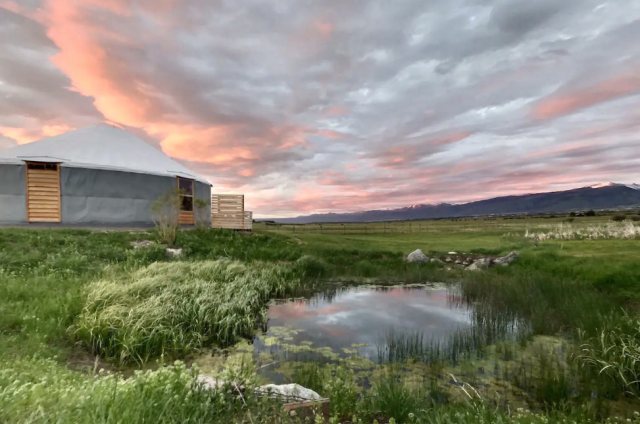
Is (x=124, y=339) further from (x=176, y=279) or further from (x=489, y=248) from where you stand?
(x=489, y=248)

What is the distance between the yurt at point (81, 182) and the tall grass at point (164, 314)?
10447 mm

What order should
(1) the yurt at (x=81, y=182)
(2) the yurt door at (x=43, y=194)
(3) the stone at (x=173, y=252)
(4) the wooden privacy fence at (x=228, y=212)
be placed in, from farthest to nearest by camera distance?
1. (4) the wooden privacy fence at (x=228, y=212)
2. (2) the yurt door at (x=43, y=194)
3. (1) the yurt at (x=81, y=182)
4. (3) the stone at (x=173, y=252)

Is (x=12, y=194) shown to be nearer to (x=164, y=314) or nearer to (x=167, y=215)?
(x=167, y=215)

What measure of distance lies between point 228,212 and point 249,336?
1677cm

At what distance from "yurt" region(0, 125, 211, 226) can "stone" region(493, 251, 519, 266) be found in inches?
599

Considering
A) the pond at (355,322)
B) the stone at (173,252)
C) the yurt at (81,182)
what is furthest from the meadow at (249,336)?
the yurt at (81,182)

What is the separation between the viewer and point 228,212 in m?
22.6

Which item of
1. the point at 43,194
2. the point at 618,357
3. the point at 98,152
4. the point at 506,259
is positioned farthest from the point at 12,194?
the point at 506,259

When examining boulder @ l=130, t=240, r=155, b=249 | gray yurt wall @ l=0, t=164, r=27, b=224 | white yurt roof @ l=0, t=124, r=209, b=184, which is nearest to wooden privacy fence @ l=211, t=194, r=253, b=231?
white yurt roof @ l=0, t=124, r=209, b=184

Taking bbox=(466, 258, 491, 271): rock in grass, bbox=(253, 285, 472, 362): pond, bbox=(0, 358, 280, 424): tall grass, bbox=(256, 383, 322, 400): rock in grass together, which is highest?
bbox=(0, 358, 280, 424): tall grass

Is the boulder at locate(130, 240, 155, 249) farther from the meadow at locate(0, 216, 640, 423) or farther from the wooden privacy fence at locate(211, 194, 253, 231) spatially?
the wooden privacy fence at locate(211, 194, 253, 231)

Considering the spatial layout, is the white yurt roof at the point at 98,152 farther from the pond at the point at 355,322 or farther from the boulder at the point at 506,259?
the boulder at the point at 506,259

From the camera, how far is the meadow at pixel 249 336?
2.87m

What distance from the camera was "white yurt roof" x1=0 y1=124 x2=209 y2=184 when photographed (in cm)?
1673
